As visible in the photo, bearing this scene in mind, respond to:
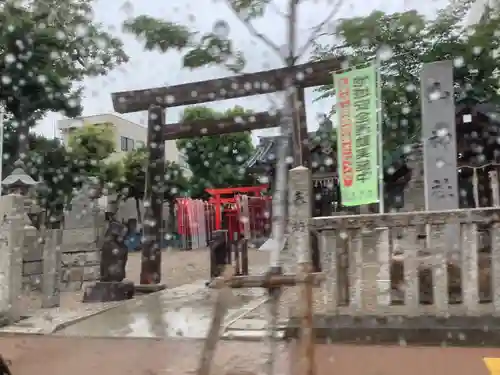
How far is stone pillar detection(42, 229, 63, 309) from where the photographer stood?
8336 millimetres

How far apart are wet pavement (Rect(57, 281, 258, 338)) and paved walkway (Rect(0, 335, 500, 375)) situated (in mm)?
401

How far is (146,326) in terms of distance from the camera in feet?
21.4

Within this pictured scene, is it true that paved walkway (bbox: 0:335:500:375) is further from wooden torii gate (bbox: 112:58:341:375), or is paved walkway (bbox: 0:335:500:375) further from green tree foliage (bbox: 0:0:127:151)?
green tree foliage (bbox: 0:0:127:151)

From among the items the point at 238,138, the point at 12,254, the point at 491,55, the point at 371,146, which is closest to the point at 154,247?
the point at 12,254

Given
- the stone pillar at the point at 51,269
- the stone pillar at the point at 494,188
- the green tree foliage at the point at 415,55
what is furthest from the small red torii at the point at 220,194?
the stone pillar at the point at 51,269

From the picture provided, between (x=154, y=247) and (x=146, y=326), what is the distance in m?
3.64

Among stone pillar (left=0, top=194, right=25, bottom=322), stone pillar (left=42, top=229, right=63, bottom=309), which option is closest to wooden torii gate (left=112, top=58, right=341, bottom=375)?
stone pillar (left=42, top=229, right=63, bottom=309)

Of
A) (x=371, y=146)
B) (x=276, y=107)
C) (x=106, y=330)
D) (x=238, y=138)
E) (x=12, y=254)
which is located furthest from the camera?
(x=238, y=138)

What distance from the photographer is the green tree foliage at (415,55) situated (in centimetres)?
992

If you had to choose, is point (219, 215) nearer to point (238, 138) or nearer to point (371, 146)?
point (238, 138)

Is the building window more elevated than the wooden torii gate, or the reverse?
the building window

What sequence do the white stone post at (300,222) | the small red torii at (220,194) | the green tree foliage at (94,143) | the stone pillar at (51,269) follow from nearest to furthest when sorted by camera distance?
the white stone post at (300,222) → the stone pillar at (51,269) → the green tree foliage at (94,143) → the small red torii at (220,194)

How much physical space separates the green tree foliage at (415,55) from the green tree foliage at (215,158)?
51.8 feet

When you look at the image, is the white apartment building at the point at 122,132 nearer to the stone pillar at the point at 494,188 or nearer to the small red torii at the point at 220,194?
the small red torii at the point at 220,194
